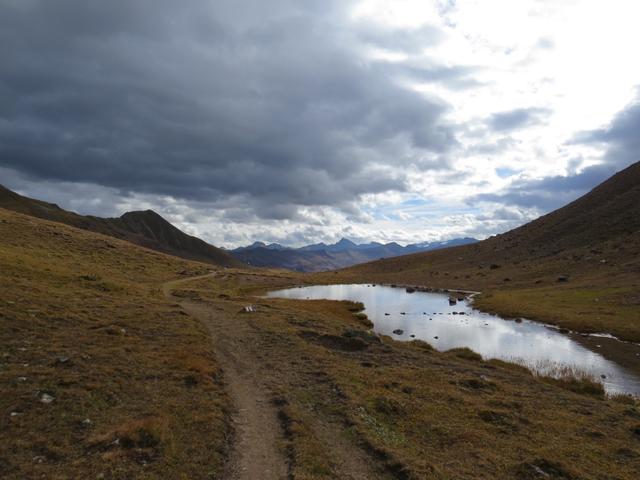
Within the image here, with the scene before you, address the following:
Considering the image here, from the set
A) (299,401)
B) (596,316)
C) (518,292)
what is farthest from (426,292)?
(299,401)

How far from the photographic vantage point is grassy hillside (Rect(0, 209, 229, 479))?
12.6 metres

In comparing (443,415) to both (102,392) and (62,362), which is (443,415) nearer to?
(102,392)

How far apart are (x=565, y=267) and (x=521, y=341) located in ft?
234

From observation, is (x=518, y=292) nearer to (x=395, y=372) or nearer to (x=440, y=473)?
(x=395, y=372)

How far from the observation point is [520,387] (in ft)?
82.5

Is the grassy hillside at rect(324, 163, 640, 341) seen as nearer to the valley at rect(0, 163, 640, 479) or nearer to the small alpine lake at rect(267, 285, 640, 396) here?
the small alpine lake at rect(267, 285, 640, 396)

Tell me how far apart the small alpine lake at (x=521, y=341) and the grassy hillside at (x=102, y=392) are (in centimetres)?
2771

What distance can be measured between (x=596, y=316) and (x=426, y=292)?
5287cm

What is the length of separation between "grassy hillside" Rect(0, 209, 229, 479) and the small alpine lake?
27709mm

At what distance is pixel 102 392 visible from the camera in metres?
17.5

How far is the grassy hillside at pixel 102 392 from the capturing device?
12.6 m

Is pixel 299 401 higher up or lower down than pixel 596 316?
lower down

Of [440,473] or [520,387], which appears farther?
[520,387]

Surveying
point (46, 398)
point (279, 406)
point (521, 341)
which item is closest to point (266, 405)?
point (279, 406)
